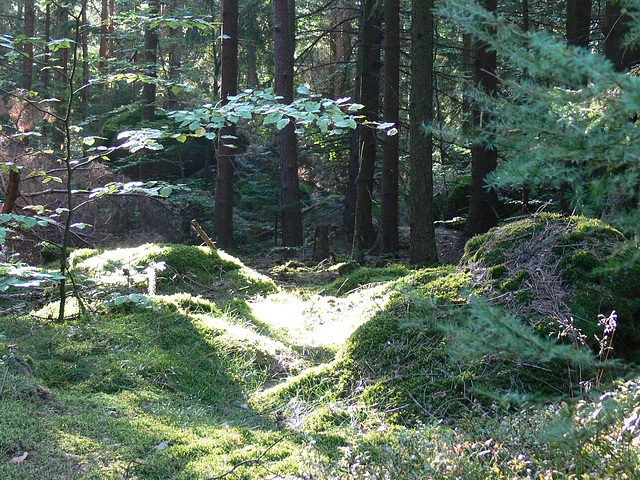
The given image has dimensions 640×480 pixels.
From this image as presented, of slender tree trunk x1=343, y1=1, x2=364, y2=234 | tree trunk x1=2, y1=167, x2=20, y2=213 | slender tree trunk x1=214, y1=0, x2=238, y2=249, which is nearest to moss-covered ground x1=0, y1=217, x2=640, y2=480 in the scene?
tree trunk x1=2, y1=167, x2=20, y2=213

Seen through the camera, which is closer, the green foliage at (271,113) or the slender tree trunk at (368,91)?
the green foliage at (271,113)

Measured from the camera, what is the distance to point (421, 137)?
25.3 ft

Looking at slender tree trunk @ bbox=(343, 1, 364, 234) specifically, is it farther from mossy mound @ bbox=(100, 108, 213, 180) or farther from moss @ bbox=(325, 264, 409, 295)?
moss @ bbox=(325, 264, 409, 295)

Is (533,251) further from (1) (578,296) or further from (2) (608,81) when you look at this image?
(2) (608,81)

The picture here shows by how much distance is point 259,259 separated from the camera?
41.1 feet

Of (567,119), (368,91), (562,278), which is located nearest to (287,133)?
(368,91)

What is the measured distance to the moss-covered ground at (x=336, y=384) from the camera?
2.57 meters

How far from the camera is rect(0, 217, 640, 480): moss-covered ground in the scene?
257 cm

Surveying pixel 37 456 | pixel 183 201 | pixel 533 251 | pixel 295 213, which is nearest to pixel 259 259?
pixel 295 213

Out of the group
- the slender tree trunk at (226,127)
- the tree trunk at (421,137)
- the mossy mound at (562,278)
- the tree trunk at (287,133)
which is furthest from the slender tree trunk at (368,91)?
the mossy mound at (562,278)

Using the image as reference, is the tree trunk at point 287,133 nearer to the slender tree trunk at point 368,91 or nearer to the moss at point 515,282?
the slender tree trunk at point 368,91

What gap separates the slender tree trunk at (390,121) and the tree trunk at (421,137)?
8.69 ft

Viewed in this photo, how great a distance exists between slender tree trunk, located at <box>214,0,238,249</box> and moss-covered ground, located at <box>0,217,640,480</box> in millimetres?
6587

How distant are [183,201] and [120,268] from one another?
943 centimetres
